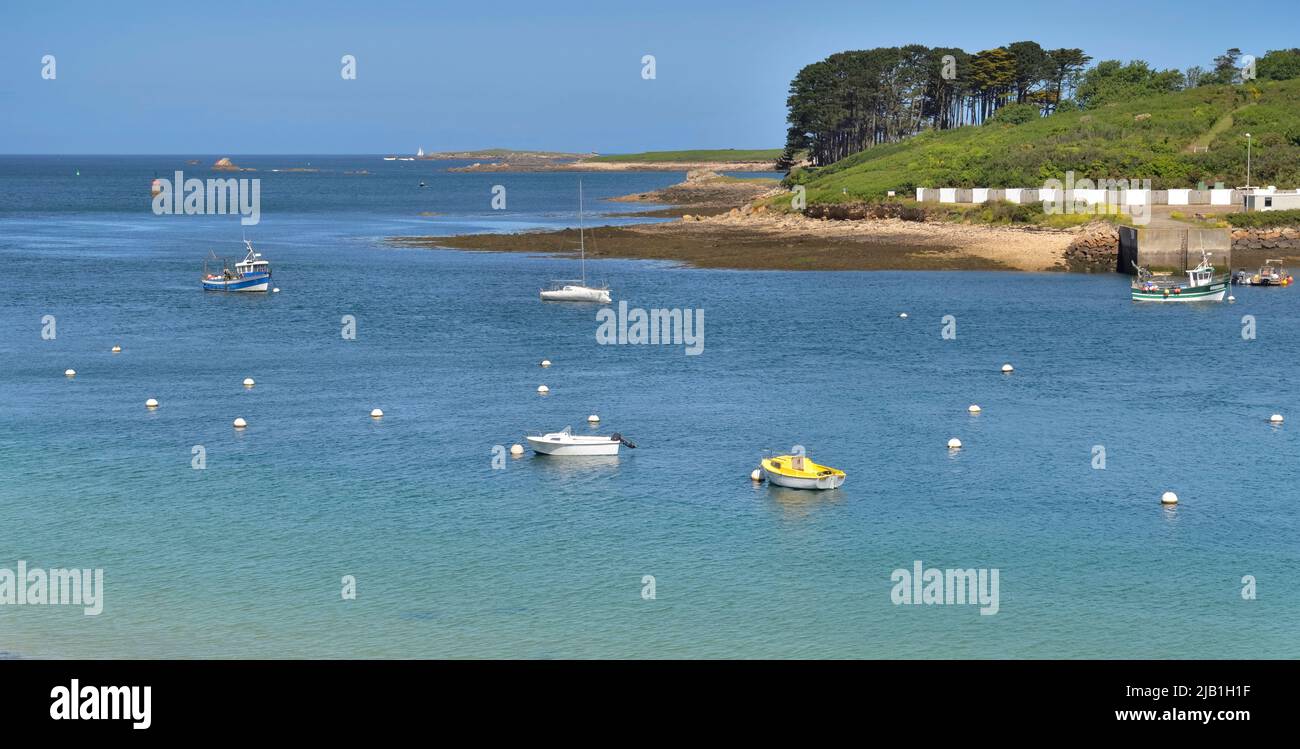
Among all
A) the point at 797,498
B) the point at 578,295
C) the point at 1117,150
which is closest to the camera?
the point at 797,498

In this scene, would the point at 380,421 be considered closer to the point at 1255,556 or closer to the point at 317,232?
the point at 1255,556

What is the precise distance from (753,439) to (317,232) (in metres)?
101

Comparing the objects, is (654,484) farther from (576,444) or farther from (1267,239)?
(1267,239)

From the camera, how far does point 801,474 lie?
3766 centimetres

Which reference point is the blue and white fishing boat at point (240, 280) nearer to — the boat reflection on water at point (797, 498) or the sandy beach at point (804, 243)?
the sandy beach at point (804, 243)

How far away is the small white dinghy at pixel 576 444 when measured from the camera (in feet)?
135

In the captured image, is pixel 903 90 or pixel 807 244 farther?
pixel 903 90

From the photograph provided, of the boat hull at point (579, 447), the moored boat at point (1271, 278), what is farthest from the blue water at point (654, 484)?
the moored boat at point (1271, 278)

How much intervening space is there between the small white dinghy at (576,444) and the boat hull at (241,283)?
46.2 metres

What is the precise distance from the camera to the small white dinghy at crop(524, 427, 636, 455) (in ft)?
135

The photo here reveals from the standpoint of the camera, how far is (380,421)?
152 feet

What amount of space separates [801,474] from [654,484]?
409 cm

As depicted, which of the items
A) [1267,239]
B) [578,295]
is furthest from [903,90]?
[578,295]
